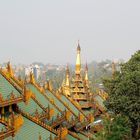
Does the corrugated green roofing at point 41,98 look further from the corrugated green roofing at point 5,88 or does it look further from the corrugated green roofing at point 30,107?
the corrugated green roofing at point 5,88

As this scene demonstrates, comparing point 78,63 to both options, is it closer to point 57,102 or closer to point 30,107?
point 57,102

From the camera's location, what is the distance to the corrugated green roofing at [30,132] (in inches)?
644

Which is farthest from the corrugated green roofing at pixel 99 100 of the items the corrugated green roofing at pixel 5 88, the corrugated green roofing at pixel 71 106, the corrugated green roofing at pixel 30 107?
the corrugated green roofing at pixel 5 88

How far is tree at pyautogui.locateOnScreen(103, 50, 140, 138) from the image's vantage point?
25.0 meters

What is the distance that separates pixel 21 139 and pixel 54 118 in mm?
6104

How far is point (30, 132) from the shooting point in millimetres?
17141

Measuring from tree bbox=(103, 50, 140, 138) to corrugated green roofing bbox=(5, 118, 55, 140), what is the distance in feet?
26.0

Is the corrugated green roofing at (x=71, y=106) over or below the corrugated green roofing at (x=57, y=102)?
below

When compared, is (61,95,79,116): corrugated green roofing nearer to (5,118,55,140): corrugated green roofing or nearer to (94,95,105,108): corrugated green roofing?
(94,95,105,108): corrugated green roofing

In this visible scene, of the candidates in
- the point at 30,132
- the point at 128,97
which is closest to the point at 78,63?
the point at 128,97

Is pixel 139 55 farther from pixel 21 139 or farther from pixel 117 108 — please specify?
pixel 21 139

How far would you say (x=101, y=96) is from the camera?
4034cm

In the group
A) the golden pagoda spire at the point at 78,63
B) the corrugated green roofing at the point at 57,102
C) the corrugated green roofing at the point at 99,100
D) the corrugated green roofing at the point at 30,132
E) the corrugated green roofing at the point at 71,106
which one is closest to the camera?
the corrugated green roofing at the point at 30,132

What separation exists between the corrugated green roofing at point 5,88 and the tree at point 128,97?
31.2 feet
